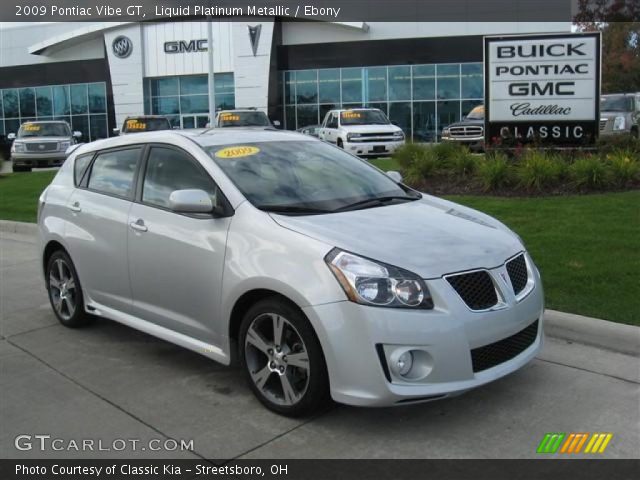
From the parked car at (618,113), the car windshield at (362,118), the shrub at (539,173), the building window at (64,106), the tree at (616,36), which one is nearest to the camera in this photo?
the shrub at (539,173)

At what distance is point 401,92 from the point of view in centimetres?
4066

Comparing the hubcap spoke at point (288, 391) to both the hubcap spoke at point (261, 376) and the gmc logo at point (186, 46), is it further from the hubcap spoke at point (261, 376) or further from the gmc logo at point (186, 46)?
the gmc logo at point (186, 46)

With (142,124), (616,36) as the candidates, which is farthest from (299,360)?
(616,36)

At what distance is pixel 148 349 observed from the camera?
5355mm

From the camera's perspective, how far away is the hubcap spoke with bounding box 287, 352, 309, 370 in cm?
379

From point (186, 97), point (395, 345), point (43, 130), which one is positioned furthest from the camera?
point (186, 97)

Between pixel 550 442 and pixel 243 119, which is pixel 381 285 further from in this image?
pixel 243 119

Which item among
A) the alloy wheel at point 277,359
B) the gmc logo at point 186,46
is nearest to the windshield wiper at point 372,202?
the alloy wheel at point 277,359

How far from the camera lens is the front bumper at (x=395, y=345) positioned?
3.54m

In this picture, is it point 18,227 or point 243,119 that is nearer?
point 18,227

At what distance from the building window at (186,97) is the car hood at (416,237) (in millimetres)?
41667

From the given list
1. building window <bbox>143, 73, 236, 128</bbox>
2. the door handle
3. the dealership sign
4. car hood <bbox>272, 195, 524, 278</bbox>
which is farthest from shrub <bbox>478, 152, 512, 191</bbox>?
building window <bbox>143, 73, 236, 128</bbox>

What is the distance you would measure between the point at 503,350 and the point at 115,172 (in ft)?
10.8
